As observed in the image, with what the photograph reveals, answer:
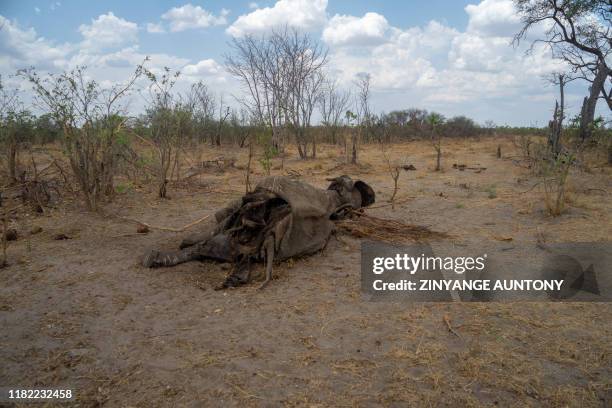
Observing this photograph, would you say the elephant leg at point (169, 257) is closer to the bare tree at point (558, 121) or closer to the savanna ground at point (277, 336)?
the savanna ground at point (277, 336)

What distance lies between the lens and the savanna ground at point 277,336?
7.69 feet

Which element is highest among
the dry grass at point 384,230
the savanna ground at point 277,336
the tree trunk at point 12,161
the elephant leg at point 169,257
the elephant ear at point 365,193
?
the tree trunk at point 12,161

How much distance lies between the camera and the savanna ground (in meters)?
2.34

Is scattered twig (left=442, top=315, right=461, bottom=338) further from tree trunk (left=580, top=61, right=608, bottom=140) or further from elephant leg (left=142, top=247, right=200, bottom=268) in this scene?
tree trunk (left=580, top=61, right=608, bottom=140)

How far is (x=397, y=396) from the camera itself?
90.4 inches

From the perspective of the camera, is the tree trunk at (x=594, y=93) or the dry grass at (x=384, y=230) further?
the tree trunk at (x=594, y=93)

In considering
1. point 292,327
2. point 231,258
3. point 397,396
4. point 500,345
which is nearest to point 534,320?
point 500,345

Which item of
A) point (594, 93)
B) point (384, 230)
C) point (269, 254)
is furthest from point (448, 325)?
point (594, 93)

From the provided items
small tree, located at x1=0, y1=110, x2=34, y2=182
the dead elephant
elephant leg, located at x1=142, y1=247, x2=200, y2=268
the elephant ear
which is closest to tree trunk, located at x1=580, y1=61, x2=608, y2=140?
the elephant ear

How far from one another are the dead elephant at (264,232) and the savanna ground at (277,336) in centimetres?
14

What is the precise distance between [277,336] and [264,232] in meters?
1.38

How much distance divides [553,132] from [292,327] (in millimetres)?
10190

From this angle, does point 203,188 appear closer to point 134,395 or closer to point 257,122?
point 257,122

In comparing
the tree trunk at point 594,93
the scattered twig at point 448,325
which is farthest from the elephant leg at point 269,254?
the tree trunk at point 594,93
